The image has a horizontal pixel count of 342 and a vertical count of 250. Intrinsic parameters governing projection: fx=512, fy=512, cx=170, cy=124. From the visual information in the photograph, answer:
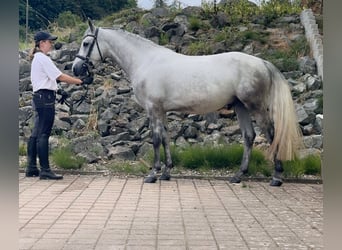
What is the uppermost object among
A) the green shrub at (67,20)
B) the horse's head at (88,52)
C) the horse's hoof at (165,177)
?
the green shrub at (67,20)

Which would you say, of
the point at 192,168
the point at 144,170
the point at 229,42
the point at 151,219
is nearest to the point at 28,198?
the point at 151,219

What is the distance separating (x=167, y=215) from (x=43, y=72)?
8.21 feet

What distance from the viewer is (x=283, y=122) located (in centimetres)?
516

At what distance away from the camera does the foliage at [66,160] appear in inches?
233

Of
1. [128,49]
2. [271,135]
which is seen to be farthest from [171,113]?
[271,135]

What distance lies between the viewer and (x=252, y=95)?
17.5 ft

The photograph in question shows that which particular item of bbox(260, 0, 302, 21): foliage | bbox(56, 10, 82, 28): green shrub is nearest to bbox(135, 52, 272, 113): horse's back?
bbox(260, 0, 302, 21): foliage

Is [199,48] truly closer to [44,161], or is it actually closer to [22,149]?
[22,149]

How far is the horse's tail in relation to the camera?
5160mm

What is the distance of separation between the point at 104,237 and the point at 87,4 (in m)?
8.72

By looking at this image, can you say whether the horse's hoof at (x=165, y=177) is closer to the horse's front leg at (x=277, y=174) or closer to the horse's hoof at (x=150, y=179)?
the horse's hoof at (x=150, y=179)

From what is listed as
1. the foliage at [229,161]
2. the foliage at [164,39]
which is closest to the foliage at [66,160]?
the foliage at [229,161]

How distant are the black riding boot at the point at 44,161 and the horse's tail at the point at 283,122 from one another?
2.33m

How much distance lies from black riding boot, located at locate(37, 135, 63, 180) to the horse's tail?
2334 mm
